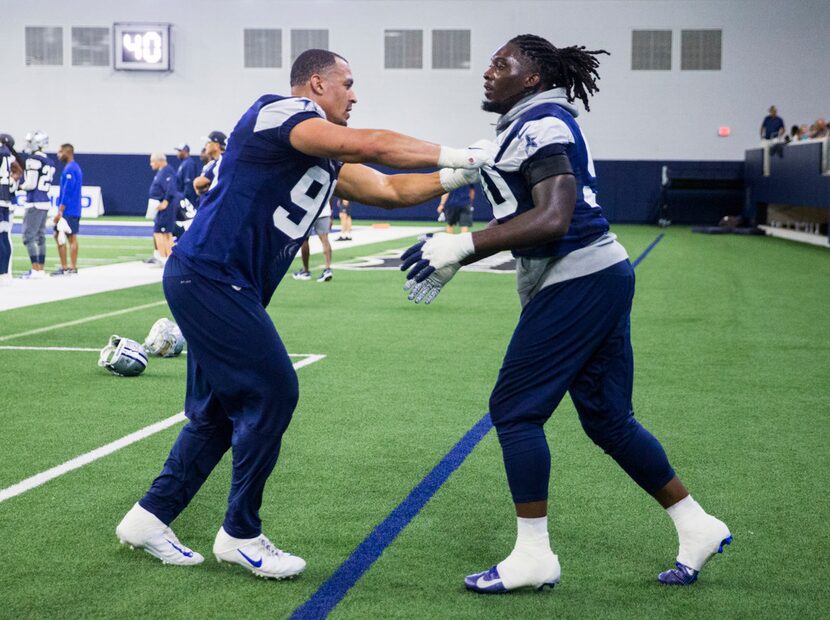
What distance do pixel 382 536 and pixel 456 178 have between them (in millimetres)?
1612

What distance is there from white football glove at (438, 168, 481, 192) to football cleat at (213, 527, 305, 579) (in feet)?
5.15

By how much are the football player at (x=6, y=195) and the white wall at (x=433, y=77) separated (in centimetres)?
2384

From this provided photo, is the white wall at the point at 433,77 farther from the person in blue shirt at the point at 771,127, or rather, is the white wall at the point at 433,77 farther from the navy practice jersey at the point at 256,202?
A: the navy practice jersey at the point at 256,202

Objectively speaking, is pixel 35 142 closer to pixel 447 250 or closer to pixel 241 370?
pixel 241 370

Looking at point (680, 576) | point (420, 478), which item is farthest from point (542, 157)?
point (420, 478)

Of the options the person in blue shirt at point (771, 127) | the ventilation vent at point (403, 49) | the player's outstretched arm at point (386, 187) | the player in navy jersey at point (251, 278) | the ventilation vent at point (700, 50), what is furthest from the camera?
the ventilation vent at point (403, 49)

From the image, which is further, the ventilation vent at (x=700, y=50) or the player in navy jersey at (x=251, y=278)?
the ventilation vent at (x=700, y=50)

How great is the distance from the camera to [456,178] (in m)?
4.49

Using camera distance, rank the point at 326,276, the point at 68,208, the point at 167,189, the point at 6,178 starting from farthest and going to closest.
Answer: the point at 167,189
the point at 68,208
the point at 326,276
the point at 6,178

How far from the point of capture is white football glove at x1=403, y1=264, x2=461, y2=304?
4219mm

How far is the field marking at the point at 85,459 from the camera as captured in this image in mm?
5654

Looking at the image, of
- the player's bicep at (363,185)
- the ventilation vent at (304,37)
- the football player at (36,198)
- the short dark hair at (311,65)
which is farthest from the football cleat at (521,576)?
the ventilation vent at (304,37)

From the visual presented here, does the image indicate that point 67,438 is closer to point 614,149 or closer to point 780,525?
point 780,525

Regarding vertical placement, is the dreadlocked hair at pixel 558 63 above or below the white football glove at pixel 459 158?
above
